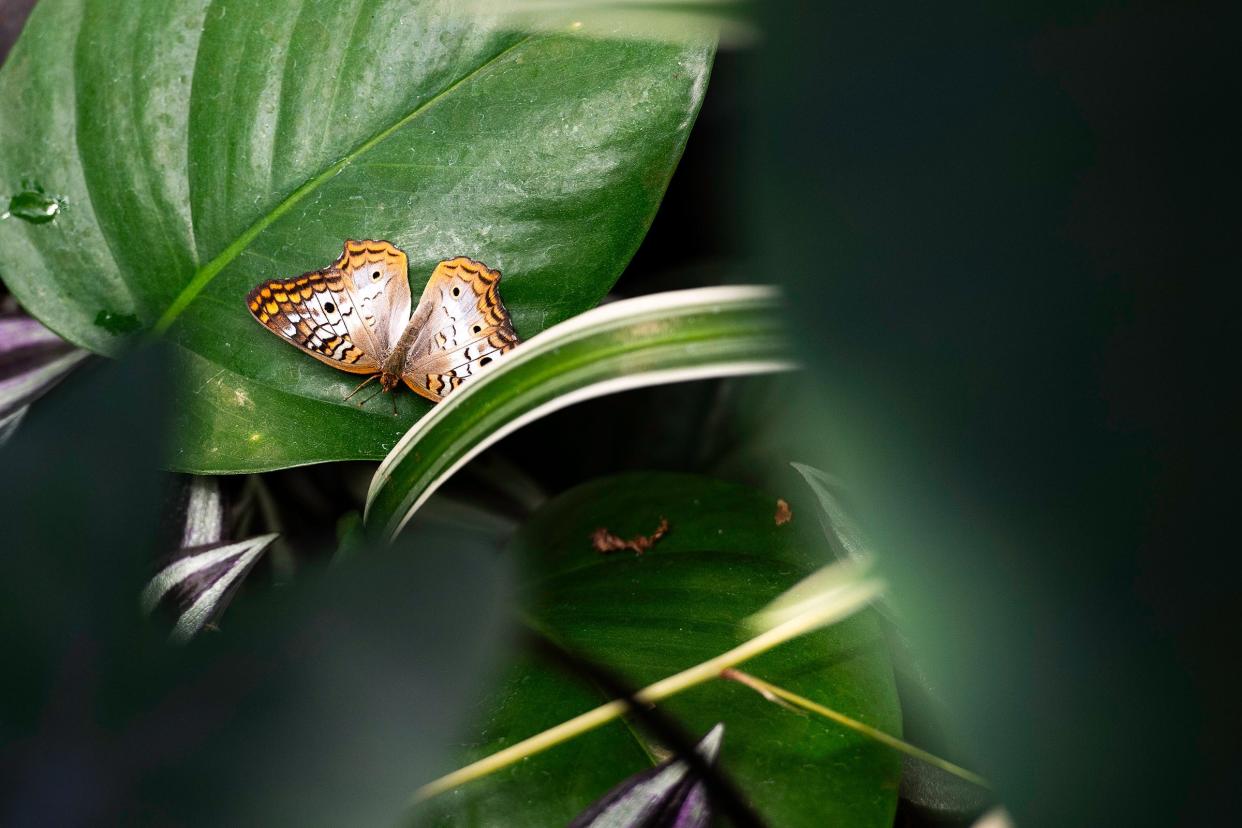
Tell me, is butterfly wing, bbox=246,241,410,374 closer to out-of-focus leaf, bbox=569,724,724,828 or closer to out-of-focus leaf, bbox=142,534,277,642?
out-of-focus leaf, bbox=142,534,277,642

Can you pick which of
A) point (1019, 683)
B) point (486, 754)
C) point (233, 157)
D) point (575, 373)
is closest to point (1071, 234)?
point (1019, 683)

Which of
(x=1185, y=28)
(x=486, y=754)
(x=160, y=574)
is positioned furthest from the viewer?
(x=160, y=574)

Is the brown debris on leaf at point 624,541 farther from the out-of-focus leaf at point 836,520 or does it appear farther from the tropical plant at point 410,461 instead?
the out-of-focus leaf at point 836,520

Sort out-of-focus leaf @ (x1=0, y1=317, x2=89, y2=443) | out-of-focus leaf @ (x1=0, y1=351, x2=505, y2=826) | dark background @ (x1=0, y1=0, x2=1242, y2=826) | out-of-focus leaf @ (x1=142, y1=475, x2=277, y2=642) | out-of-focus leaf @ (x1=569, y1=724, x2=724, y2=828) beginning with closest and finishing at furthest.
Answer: dark background @ (x1=0, y1=0, x2=1242, y2=826), out-of-focus leaf @ (x1=0, y1=351, x2=505, y2=826), out-of-focus leaf @ (x1=569, y1=724, x2=724, y2=828), out-of-focus leaf @ (x1=142, y1=475, x2=277, y2=642), out-of-focus leaf @ (x1=0, y1=317, x2=89, y2=443)

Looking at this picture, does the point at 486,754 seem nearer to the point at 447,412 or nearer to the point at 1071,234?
the point at 447,412

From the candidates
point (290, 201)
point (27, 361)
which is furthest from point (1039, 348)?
point (27, 361)

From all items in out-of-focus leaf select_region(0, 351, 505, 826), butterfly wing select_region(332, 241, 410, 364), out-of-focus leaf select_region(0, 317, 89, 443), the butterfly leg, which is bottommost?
out-of-focus leaf select_region(0, 351, 505, 826)

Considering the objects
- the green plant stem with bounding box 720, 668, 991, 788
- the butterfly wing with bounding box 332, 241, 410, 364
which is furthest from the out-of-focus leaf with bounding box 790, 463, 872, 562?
the butterfly wing with bounding box 332, 241, 410, 364
